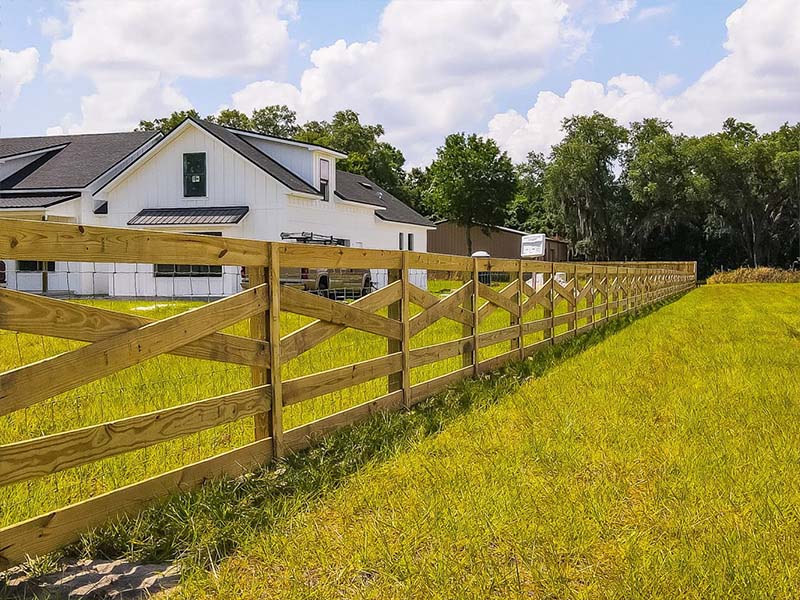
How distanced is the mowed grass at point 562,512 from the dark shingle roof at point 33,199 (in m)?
21.1

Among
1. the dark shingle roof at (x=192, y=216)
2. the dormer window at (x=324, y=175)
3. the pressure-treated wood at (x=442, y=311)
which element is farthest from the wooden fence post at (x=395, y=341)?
the dormer window at (x=324, y=175)

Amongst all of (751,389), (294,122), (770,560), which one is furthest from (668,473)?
(294,122)

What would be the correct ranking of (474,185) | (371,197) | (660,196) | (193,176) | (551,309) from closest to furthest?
(551,309), (193,176), (371,197), (474,185), (660,196)

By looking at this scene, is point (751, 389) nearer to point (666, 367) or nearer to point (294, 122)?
point (666, 367)

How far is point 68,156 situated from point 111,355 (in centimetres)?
2700

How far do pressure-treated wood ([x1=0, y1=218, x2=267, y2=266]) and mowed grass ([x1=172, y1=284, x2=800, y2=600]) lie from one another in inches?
51.3

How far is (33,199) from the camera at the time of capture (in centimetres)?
2406

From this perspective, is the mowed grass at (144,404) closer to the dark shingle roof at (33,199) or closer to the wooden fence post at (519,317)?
the wooden fence post at (519,317)

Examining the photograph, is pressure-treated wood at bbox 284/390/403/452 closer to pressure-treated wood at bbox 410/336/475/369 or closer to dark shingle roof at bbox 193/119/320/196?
pressure-treated wood at bbox 410/336/475/369

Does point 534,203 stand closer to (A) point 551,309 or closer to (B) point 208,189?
(B) point 208,189

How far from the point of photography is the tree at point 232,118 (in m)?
53.8

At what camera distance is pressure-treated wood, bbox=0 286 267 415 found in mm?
2887

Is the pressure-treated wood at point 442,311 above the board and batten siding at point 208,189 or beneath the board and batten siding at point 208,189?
beneath

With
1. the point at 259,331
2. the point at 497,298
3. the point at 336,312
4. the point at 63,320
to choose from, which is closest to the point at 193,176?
the point at 497,298
